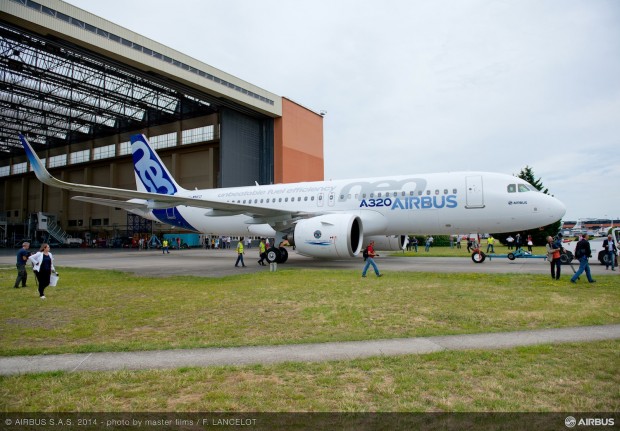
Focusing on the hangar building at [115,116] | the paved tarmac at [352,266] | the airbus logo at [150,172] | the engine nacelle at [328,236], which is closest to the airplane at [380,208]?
the engine nacelle at [328,236]

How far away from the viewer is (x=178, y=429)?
328 cm

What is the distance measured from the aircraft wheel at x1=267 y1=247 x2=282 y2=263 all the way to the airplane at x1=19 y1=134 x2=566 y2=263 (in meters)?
0.05

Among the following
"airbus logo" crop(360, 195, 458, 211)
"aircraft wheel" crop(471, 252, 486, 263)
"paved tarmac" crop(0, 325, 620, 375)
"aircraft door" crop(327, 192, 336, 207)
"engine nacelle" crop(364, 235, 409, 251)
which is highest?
"aircraft door" crop(327, 192, 336, 207)

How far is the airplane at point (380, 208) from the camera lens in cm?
1612

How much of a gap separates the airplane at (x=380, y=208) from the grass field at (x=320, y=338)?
4618 millimetres

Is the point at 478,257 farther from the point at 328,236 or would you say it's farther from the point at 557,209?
the point at 328,236

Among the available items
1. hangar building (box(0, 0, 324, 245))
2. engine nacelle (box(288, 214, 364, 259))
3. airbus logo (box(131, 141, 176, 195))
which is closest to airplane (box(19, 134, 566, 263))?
engine nacelle (box(288, 214, 364, 259))

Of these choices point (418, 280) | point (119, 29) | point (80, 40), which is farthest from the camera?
point (119, 29)

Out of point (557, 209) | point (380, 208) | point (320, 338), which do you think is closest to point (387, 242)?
point (380, 208)

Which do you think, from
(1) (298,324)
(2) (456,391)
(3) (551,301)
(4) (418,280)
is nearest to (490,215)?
(4) (418,280)

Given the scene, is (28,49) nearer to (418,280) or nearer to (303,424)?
(418,280)

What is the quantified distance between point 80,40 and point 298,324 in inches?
1112

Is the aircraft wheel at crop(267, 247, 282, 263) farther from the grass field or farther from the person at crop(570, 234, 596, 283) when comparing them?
the person at crop(570, 234, 596, 283)

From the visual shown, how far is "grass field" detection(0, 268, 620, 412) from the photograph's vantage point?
3.75 m
